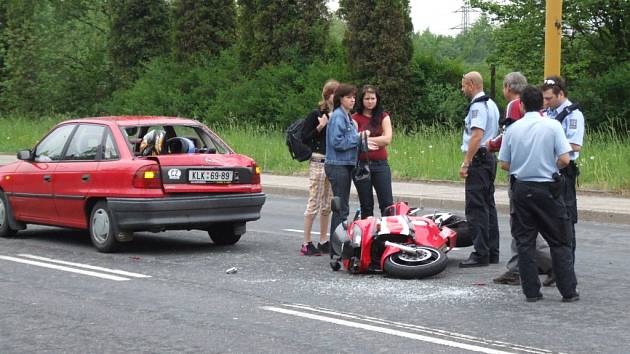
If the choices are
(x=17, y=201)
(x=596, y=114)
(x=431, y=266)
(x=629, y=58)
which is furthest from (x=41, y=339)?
(x=629, y=58)

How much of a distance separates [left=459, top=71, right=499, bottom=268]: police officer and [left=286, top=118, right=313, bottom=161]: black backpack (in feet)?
5.53

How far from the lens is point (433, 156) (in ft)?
73.2

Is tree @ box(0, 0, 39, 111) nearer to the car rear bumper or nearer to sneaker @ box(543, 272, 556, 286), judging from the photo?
the car rear bumper

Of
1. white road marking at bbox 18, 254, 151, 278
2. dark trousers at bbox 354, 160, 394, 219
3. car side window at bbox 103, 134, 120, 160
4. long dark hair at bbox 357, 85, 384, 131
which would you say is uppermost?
long dark hair at bbox 357, 85, 384, 131

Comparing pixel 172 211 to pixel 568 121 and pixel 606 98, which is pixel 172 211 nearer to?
pixel 568 121

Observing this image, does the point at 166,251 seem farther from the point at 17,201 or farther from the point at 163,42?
the point at 163,42

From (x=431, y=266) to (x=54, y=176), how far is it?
4.54 meters

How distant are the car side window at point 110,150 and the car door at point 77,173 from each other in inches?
2.6

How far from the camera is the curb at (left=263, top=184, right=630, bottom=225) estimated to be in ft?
49.5

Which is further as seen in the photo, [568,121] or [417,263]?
[417,263]

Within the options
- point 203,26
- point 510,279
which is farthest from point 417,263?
point 203,26

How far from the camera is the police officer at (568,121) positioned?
29.9 ft

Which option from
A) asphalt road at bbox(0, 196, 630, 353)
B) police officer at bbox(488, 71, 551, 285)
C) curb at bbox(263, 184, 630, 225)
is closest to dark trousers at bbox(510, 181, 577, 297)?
asphalt road at bbox(0, 196, 630, 353)

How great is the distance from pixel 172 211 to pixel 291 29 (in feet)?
80.5
